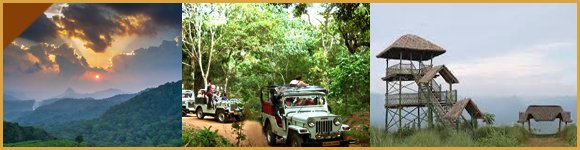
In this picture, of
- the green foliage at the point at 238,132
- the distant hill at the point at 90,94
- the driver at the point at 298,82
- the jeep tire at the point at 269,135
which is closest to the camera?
the jeep tire at the point at 269,135

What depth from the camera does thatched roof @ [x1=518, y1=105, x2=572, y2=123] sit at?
1290 centimetres

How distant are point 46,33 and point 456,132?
829cm

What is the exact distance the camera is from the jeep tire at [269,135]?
38.7 ft

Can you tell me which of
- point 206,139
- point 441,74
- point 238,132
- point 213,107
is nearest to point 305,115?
point 238,132

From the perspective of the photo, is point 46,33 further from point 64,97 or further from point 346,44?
point 346,44

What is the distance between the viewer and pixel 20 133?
42.0 feet

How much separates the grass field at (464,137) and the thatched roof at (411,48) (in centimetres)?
150

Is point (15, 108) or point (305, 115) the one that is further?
point (15, 108)

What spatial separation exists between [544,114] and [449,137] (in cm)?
210

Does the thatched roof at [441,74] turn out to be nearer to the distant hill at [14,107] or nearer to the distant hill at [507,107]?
the distant hill at [507,107]

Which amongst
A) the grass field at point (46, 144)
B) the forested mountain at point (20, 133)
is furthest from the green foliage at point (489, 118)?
the forested mountain at point (20, 133)

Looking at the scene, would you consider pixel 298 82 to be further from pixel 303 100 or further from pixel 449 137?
pixel 449 137

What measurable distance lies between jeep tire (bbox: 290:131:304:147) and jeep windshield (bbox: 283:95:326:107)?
61cm

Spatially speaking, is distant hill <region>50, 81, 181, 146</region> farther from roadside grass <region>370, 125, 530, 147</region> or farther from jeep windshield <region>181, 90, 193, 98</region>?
roadside grass <region>370, 125, 530, 147</region>
